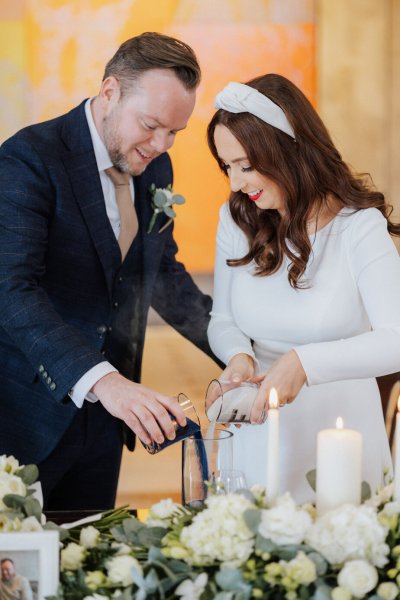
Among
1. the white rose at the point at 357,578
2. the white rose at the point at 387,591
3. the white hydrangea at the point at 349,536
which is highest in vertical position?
the white hydrangea at the point at 349,536

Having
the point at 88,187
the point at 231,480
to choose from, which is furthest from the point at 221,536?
the point at 88,187

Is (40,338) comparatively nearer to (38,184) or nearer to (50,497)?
(38,184)

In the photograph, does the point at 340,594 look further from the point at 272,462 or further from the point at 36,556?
the point at 36,556

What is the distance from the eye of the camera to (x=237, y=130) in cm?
214

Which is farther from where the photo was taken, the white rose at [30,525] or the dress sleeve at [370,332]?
the dress sleeve at [370,332]

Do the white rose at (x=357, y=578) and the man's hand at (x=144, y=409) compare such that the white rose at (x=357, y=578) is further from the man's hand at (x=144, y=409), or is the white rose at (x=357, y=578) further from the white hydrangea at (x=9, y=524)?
the man's hand at (x=144, y=409)

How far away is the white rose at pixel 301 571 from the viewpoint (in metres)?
1.11

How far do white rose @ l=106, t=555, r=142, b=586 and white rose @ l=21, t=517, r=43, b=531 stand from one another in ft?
0.40

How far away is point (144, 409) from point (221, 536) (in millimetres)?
639

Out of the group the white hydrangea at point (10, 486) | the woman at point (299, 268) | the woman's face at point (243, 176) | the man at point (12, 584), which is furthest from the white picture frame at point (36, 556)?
the woman's face at point (243, 176)

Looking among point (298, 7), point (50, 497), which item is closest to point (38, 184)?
→ point (50, 497)

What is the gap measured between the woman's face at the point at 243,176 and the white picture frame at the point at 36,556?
1208mm

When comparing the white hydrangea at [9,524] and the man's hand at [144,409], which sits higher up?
the man's hand at [144,409]

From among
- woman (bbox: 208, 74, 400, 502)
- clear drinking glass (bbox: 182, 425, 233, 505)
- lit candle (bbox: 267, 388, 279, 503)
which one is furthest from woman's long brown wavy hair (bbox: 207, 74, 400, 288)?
lit candle (bbox: 267, 388, 279, 503)
